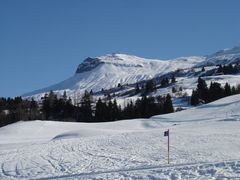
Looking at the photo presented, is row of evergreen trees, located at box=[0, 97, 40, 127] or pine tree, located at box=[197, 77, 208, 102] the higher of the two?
pine tree, located at box=[197, 77, 208, 102]

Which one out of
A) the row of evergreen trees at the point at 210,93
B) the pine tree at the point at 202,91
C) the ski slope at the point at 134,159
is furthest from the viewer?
the pine tree at the point at 202,91

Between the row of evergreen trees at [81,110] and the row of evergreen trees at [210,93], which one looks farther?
the row of evergreen trees at [210,93]

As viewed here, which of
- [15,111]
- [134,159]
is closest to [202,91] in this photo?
[15,111]

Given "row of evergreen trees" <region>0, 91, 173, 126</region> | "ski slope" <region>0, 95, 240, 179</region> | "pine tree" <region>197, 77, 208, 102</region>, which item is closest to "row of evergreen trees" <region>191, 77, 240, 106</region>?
"pine tree" <region>197, 77, 208, 102</region>

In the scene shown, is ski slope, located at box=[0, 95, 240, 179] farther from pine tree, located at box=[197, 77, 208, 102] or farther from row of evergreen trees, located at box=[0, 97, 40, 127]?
pine tree, located at box=[197, 77, 208, 102]

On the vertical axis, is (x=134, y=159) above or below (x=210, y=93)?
below

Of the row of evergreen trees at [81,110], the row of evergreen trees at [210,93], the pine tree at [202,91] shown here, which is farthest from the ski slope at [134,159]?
the pine tree at [202,91]

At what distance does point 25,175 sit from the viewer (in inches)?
880

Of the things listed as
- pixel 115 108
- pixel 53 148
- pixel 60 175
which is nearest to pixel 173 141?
pixel 53 148

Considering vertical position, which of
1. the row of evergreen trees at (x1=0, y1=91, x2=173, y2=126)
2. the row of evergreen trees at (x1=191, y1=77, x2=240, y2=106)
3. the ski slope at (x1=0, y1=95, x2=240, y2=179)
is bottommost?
the ski slope at (x1=0, y1=95, x2=240, y2=179)

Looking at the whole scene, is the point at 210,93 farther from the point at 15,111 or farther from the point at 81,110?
the point at 15,111

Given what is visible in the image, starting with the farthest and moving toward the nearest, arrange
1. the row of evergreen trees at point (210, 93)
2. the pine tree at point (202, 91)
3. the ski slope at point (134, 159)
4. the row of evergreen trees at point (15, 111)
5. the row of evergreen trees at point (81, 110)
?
the pine tree at point (202, 91) → the row of evergreen trees at point (210, 93) → the row of evergreen trees at point (15, 111) → the row of evergreen trees at point (81, 110) → the ski slope at point (134, 159)

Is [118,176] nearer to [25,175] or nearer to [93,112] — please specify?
[25,175]

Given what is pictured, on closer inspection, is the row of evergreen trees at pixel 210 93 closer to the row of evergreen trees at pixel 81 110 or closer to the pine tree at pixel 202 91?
Result: the pine tree at pixel 202 91
